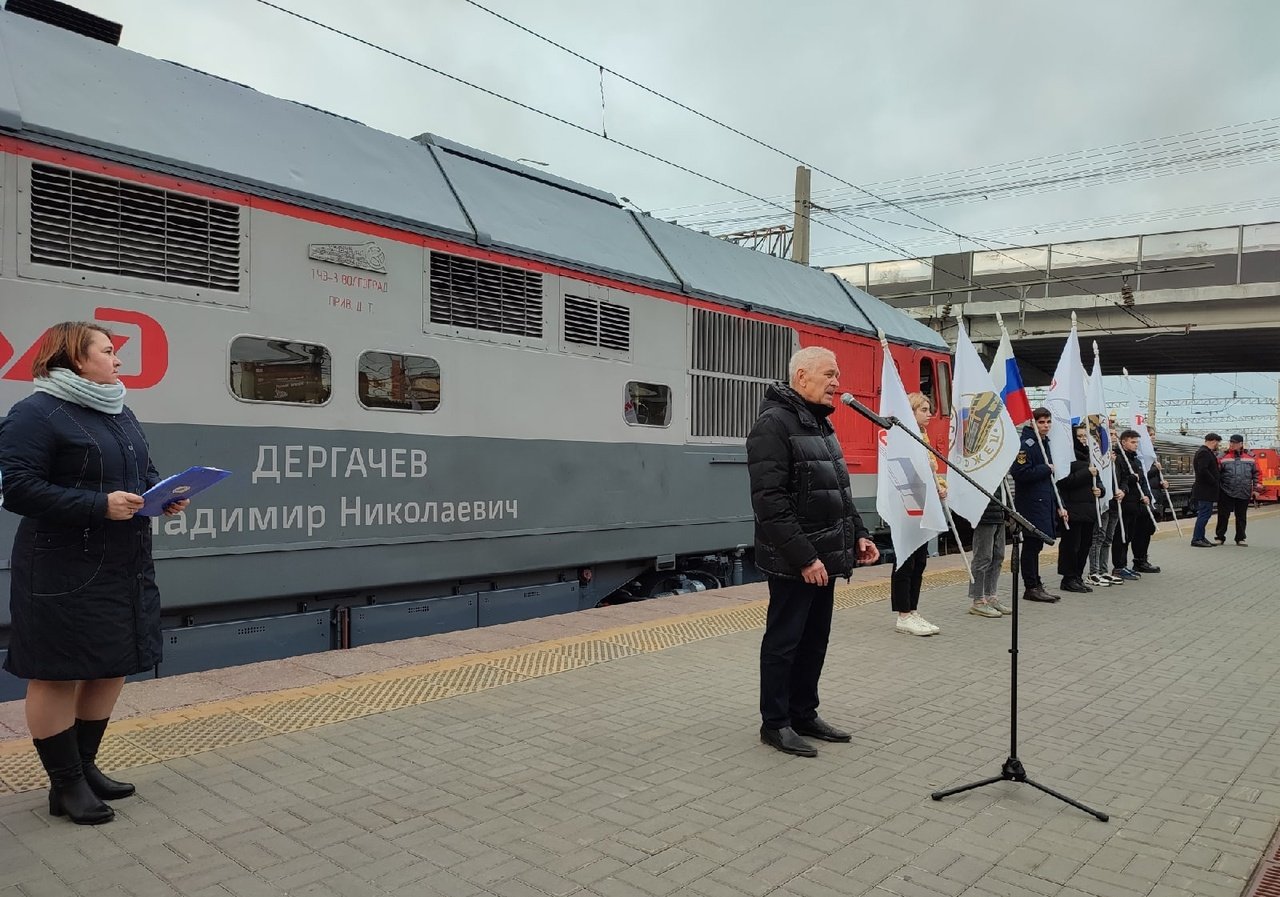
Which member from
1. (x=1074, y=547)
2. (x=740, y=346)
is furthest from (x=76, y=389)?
(x=1074, y=547)

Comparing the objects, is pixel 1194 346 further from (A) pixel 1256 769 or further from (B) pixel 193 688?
(B) pixel 193 688

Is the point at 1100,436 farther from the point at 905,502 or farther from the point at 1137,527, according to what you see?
the point at 905,502

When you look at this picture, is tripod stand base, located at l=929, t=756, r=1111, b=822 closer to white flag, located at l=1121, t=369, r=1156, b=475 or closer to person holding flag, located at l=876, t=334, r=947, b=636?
person holding flag, located at l=876, t=334, r=947, b=636

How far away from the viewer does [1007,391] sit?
8.03 m

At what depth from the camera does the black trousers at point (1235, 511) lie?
15.3m

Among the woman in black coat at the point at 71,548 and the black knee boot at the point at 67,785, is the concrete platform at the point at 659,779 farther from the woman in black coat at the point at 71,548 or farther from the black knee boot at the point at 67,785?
the woman in black coat at the point at 71,548

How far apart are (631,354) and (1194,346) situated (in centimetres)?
2929

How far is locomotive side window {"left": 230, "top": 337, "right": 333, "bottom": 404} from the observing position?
5250 millimetres

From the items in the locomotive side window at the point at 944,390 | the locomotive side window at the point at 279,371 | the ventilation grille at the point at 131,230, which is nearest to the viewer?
the ventilation grille at the point at 131,230

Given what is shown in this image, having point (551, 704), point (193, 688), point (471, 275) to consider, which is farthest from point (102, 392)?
point (471, 275)

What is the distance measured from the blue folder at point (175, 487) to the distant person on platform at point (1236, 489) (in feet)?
53.9

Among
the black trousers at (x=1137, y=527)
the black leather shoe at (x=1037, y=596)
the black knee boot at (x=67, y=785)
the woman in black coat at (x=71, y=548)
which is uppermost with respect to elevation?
the woman in black coat at (x=71, y=548)

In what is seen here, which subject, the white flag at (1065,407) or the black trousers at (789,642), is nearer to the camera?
the black trousers at (789,642)

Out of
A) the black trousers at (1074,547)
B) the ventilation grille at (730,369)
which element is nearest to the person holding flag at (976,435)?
the ventilation grille at (730,369)
